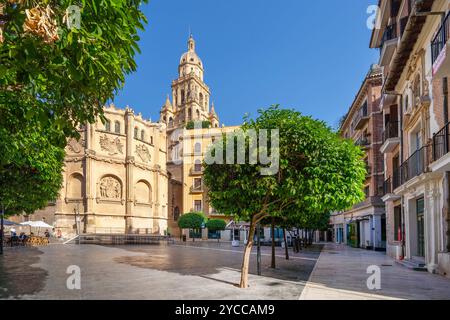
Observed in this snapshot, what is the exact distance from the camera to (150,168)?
61.5 metres

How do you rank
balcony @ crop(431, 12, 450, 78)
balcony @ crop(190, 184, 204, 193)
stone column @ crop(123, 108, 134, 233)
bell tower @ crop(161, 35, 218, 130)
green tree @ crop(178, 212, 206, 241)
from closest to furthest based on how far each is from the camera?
balcony @ crop(431, 12, 450, 78), green tree @ crop(178, 212, 206, 241), stone column @ crop(123, 108, 134, 233), balcony @ crop(190, 184, 204, 193), bell tower @ crop(161, 35, 218, 130)

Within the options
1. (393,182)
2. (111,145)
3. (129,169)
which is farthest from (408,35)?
(111,145)

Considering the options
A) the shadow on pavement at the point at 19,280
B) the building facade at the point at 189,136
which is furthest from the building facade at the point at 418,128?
the building facade at the point at 189,136

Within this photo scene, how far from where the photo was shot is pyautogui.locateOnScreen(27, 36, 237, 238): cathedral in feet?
171

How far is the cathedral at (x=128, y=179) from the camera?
52.0 meters

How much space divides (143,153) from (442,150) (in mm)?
51036

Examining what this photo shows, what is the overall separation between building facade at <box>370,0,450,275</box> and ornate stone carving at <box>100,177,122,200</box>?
39.5 m

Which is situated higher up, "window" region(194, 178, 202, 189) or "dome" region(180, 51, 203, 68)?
"dome" region(180, 51, 203, 68)

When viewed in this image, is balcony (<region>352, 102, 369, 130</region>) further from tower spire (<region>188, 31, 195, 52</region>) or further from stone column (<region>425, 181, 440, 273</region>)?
tower spire (<region>188, 31, 195, 52</region>)

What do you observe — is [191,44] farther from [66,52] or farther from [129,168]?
[66,52]

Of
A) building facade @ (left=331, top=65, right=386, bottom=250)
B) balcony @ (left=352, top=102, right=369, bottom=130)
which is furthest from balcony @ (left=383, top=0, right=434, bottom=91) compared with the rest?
balcony @ (left=352, top=102, right=369, bottom=130)

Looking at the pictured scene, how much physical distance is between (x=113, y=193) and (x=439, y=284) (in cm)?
4851

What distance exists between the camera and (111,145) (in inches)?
2192

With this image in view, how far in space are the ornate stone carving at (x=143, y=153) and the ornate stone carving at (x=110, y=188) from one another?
230 inches
